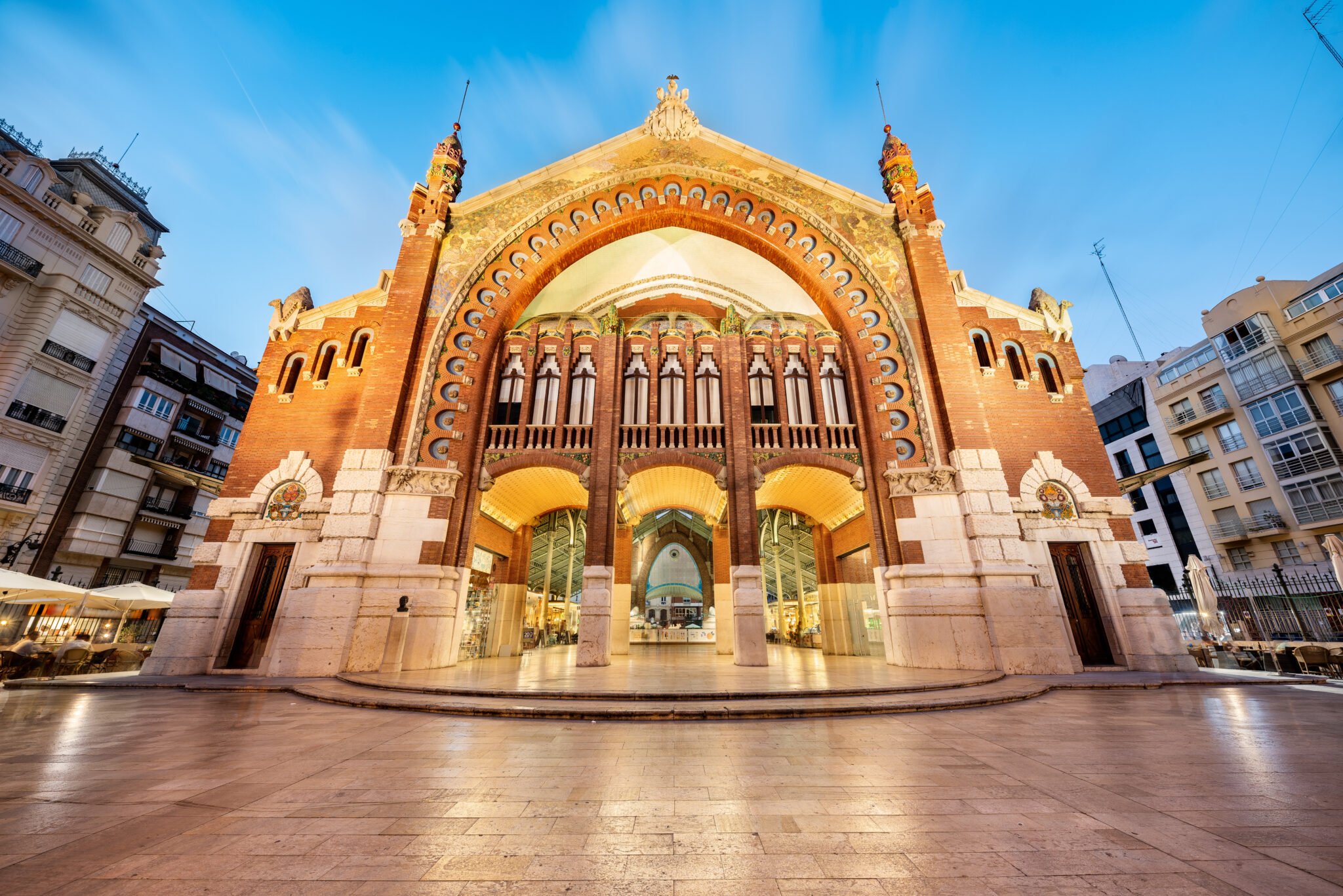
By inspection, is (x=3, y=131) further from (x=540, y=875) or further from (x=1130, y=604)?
(x=1130, y=604)

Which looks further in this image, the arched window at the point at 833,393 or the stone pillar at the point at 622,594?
the stone pillar at the point at 622,594

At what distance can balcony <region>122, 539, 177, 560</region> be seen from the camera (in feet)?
86.7

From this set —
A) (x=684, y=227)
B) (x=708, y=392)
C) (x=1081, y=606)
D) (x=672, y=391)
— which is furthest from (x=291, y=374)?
(x=1081, y=606)

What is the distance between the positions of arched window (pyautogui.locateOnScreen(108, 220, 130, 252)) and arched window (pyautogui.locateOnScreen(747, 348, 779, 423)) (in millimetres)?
31806

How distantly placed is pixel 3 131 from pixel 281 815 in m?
40.3

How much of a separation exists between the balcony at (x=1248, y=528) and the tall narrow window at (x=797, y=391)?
3015 cm

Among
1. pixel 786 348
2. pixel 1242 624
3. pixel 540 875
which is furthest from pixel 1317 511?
pixel 540 875

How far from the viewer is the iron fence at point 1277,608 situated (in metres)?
18.6

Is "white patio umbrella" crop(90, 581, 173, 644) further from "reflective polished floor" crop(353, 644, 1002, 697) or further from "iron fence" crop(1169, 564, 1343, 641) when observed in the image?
"iron fence" crop(1169, 564, 1343, 641)

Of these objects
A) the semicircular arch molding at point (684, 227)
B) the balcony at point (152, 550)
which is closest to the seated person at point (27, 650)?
the semicircular arch molding at point (684, 227)

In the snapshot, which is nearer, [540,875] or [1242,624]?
[540,875]

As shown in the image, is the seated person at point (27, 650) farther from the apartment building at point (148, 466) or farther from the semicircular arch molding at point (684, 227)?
the apartment building at point (148, 466)

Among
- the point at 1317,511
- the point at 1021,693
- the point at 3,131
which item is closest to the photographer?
the point at 1021,693

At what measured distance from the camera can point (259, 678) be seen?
12.5 metres
